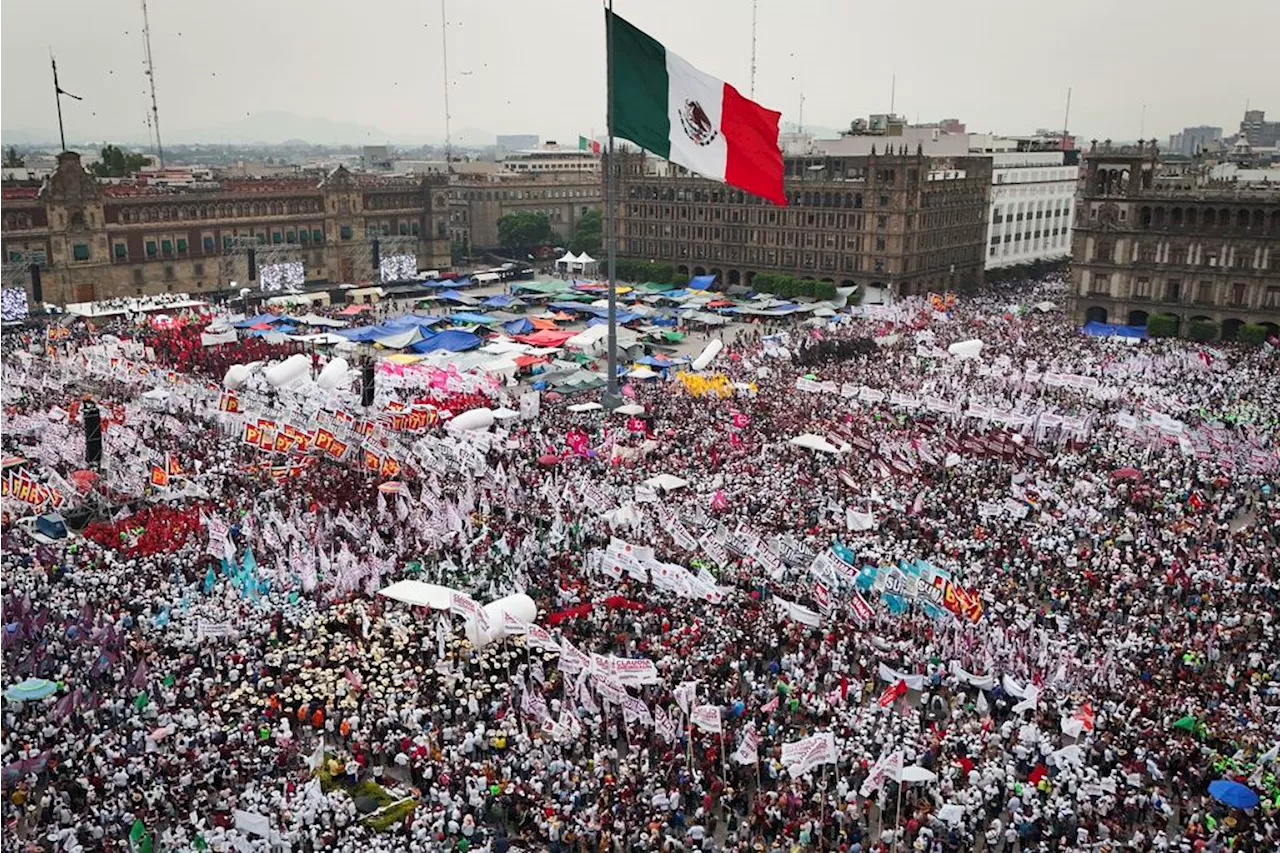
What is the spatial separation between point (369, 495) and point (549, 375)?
69.4 feet

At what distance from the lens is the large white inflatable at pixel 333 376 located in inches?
2120

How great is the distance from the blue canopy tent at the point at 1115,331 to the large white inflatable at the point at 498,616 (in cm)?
5658

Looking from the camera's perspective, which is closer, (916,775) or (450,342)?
(916,775)

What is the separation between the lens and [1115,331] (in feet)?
240

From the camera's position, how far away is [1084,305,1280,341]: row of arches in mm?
70738

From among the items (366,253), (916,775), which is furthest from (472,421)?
(366,253)

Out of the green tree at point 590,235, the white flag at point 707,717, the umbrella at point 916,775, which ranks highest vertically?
the green tree at point 590,235

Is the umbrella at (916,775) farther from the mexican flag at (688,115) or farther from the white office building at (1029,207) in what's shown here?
the white office building at (1029,207)

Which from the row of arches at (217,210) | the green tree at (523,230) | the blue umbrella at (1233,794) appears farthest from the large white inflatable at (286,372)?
the green tree at (523,230)

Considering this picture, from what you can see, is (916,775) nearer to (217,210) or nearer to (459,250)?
(217,210)

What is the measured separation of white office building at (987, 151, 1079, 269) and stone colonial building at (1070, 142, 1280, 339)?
86.2 ft

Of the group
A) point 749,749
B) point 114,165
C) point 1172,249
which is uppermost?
point 114,165

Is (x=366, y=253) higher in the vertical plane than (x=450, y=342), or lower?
higher

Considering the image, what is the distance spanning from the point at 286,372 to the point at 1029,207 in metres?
84.5
